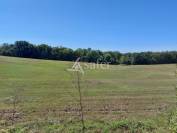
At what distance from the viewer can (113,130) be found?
14.4 m

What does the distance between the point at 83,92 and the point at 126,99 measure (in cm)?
512

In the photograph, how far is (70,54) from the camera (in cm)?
9131

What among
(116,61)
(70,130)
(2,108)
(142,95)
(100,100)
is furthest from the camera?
(116,61)

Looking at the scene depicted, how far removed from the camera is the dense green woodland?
290 feet

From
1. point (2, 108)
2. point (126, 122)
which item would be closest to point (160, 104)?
point (126, 122)

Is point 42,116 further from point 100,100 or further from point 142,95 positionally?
point 142,95

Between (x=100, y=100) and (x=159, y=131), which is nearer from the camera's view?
(x=159, y=131)

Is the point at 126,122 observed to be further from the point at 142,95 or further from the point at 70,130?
the point at 142,95

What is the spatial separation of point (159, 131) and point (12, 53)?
7992 centimetres

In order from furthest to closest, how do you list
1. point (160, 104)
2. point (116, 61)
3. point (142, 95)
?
point (116, 61) → point (142, 95) → point (160, 104)

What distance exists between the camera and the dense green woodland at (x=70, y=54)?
290ft

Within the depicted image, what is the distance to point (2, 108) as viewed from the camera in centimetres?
1908

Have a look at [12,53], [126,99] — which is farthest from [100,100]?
[12,53]

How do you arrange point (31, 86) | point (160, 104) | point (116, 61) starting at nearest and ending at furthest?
point (160, 104) → point (31, 86) → point (116, 61)
